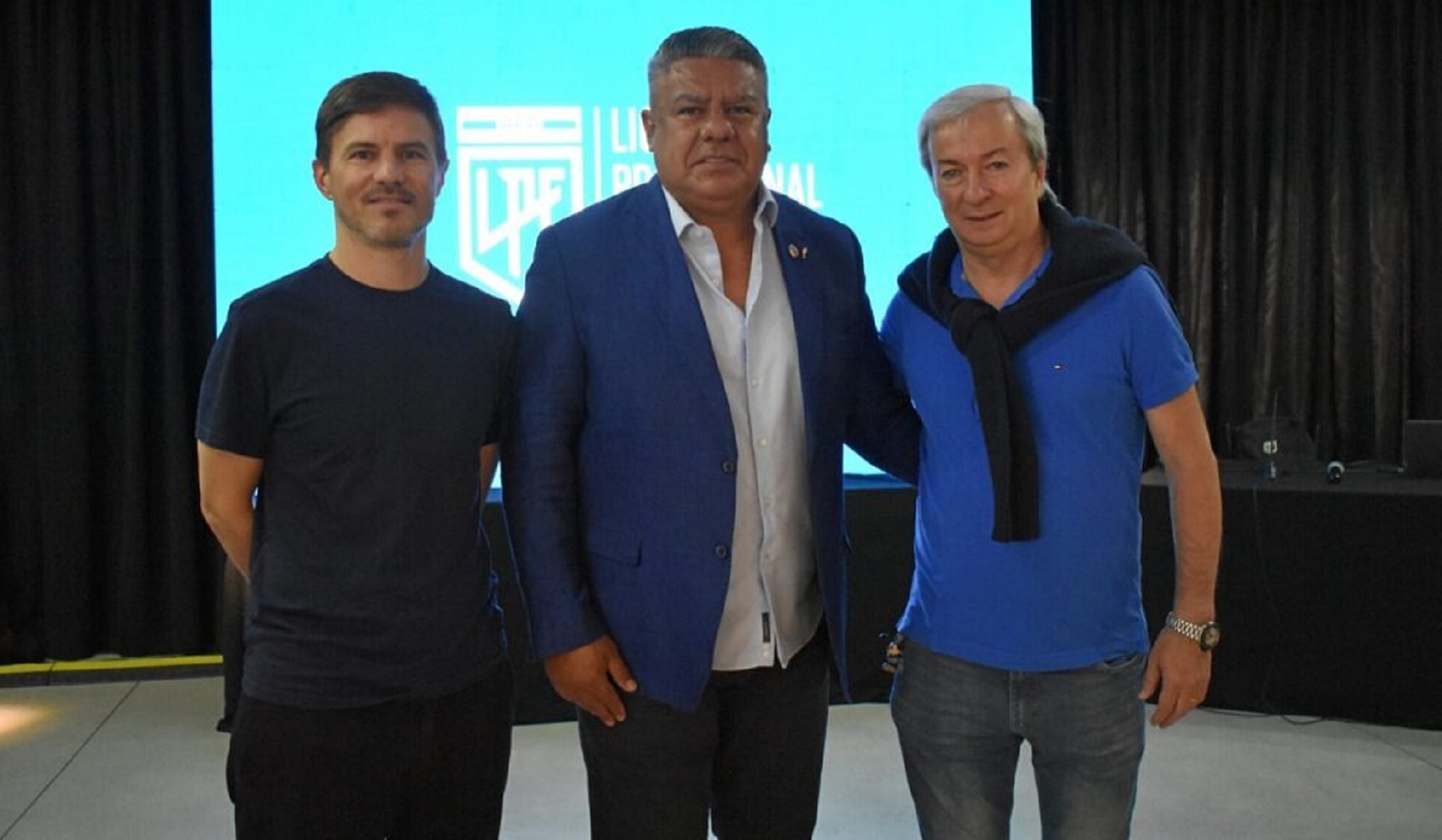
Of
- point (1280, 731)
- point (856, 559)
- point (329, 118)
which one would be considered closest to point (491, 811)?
point (329, 118)

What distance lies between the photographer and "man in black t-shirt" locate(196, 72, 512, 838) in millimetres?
1637

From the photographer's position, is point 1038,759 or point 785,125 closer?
point 1038,759

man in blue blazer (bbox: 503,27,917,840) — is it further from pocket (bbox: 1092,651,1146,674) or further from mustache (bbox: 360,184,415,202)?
pocket (bbox: 1092,651,1146,674)

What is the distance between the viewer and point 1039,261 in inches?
69.8

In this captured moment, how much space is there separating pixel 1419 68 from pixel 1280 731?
10.1ft

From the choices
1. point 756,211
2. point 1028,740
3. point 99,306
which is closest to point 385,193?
point 756,211

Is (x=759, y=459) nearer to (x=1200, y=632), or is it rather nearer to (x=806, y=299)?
(x=806, y=299)

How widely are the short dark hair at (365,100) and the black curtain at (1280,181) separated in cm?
407

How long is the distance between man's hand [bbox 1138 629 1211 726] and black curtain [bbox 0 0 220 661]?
13.1 feet

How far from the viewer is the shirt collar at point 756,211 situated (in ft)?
5.82

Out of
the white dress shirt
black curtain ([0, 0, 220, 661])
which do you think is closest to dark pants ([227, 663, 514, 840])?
the white dress shirt

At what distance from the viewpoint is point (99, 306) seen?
4754mm

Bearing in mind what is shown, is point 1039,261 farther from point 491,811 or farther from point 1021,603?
point 491,811

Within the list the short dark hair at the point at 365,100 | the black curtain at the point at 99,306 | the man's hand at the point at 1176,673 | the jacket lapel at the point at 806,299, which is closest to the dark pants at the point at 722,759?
the jacket lapel at the point at 806,299
